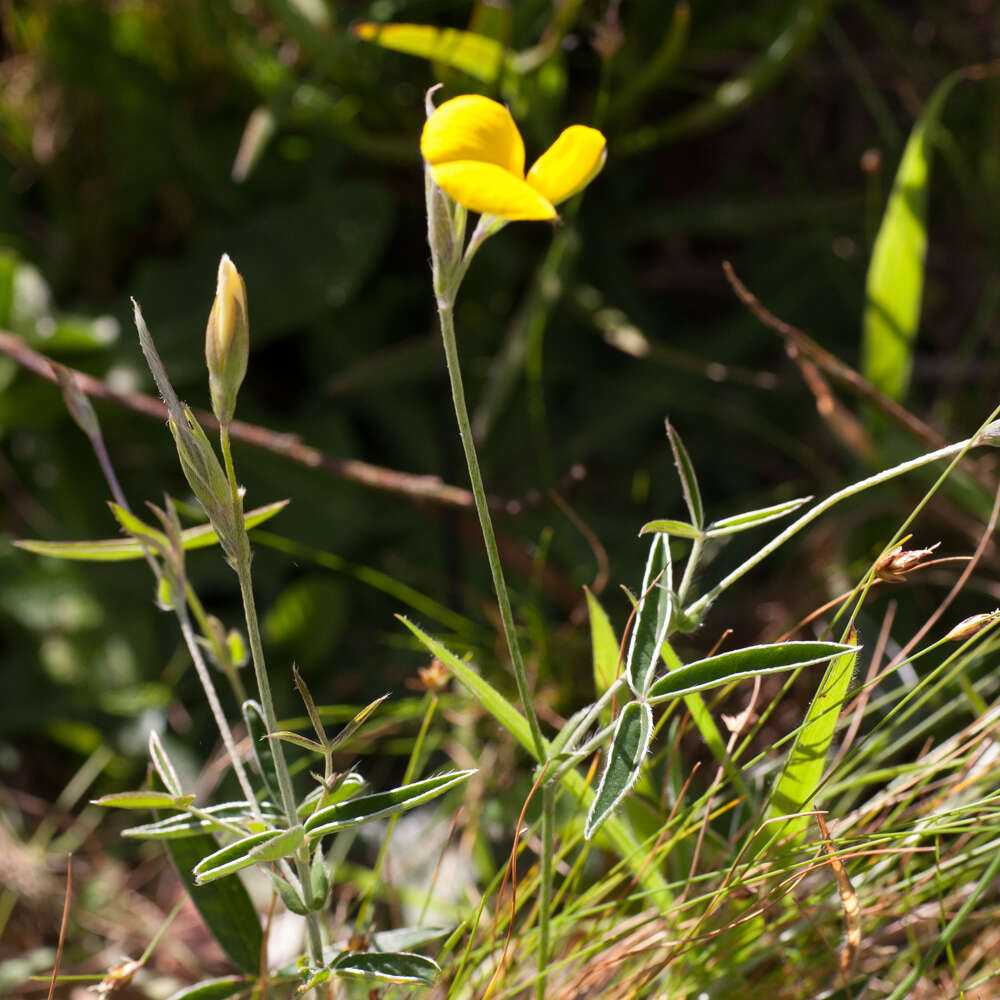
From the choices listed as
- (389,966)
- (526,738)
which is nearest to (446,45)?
(526,738)

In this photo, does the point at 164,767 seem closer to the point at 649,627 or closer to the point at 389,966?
the point at 389,966

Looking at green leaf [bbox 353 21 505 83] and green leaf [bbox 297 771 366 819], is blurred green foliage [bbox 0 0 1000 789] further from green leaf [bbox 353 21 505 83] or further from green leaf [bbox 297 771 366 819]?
green leaf [bbox 297 771 366 819]

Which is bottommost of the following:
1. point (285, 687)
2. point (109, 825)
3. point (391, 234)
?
point (109, 825)

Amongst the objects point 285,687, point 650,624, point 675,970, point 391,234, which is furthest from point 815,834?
point 391,234

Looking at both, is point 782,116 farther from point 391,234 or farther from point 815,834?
point 815,834

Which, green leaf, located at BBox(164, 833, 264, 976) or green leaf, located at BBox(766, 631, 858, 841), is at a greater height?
green leaf, located at BBox(766, 631, 858, 841)

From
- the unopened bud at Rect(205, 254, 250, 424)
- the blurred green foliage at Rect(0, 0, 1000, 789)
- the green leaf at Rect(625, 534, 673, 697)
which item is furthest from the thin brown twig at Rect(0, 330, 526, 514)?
the unopened bud at Rect(205, 254, 250, 424)
